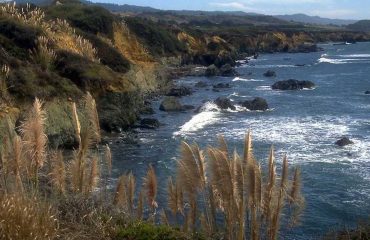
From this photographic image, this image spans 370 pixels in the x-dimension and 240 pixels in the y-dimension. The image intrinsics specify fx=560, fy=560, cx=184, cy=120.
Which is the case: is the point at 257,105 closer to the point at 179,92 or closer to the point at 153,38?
the point at 179,92

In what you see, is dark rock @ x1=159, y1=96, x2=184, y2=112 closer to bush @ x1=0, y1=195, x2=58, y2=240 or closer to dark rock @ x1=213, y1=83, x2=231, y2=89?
dark rock @ x1=213, y1=83, x2=231, y2=89

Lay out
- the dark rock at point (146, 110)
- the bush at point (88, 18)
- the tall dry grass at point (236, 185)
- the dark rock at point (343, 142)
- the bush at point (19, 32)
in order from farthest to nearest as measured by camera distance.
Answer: the bush at point (88, 18) < the dark rock at point (146, 110) < the bush at point (19, 32) < the dark rock at point (343, 142) < the tall dry grass at point (236, 185)

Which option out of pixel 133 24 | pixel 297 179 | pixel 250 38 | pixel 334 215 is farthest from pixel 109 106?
pixel 250 38

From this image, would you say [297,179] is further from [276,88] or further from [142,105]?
[276,88]

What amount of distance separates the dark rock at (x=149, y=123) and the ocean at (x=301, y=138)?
356mm

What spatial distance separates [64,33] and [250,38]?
6876 cm

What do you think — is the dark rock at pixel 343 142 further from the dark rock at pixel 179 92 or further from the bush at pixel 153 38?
the bush at pixel 153 38

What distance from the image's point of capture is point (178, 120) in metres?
32.8

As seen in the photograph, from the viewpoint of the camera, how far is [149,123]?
99.1 ft

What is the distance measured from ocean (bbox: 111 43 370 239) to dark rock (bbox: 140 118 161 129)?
36 cm

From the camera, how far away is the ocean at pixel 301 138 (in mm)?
17086

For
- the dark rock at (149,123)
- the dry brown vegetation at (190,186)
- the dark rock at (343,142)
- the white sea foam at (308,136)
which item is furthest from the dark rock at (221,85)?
the dry brown vegetation at (190,186)

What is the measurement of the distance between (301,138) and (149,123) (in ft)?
26.7

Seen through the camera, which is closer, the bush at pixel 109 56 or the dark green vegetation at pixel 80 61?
the dark green vegetation at pixel 80 61
